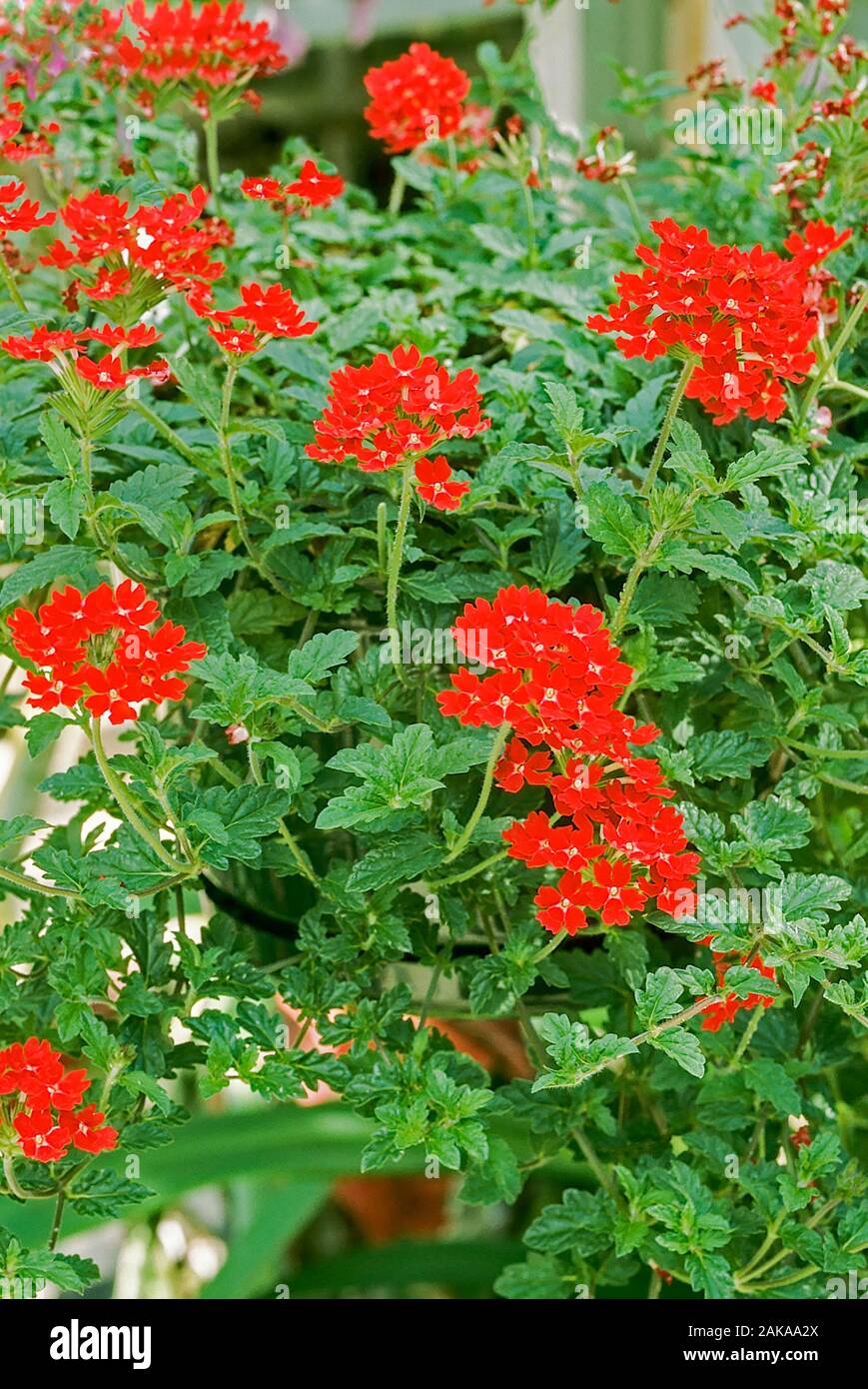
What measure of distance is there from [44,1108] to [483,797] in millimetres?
268

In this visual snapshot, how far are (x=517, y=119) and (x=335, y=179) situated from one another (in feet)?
0.76

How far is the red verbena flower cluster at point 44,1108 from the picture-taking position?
744 millimetres

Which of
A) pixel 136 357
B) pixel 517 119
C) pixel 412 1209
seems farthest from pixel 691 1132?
pixel 412 1209

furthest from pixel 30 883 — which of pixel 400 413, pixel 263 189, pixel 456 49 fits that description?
pixel 456 49

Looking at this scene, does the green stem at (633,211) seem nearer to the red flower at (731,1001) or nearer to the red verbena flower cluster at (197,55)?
the red verbena flower cluster at (197,55)

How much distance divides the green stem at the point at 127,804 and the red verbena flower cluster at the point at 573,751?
153 millimetres

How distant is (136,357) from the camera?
96 centimetres

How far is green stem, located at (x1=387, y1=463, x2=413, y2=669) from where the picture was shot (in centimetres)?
71

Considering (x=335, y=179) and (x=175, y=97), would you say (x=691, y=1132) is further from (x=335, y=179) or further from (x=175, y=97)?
(x=175, y=97)

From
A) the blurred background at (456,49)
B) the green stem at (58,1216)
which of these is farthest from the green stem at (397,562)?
the blurred background at (456,49)

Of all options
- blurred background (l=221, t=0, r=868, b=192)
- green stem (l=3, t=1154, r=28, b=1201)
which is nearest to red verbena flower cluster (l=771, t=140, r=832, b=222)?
green stem (l=3, t=1154, r=28, b=1201)

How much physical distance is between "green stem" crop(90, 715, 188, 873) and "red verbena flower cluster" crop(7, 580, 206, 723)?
0.05 feet
